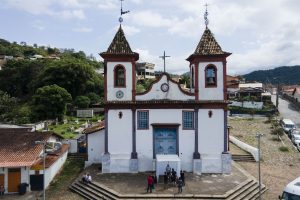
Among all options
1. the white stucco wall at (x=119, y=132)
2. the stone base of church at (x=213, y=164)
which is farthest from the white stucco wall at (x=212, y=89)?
the white stucco wall at (x=119, y=132)

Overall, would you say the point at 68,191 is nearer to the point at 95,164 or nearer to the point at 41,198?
the point at 41,198

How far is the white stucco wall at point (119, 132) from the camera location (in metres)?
26.2

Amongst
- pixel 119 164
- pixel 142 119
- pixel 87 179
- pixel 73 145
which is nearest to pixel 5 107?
pixel 73 145

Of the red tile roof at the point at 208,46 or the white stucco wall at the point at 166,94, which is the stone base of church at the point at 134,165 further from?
the red tile roof at the point at 208,46

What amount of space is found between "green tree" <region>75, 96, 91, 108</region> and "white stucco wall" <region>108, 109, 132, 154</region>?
39.3 m

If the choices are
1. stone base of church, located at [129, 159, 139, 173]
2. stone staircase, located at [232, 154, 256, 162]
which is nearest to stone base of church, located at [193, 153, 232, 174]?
stone base of church, located at [129, 159, 139, 173]

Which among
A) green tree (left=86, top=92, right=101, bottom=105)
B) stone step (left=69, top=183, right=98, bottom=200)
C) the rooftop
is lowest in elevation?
stone step (left=69, top=183, right=98, bottom=200)

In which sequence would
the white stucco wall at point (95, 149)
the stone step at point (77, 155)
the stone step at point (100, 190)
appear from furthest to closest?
the stone step at point (77, 155), the white stucco wall at point (95, 149), the stone step at point (100, 190)

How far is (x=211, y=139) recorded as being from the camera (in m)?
26.3

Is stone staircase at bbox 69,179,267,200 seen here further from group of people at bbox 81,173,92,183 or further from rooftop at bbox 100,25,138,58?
rooftop at bbox 100,25,138,58

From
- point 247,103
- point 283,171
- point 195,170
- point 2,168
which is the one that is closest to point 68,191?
point 2,168

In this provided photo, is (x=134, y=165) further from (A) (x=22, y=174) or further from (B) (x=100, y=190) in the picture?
(A) (x=22, y=174)

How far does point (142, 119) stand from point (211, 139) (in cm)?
513

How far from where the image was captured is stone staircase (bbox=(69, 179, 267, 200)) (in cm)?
2125
